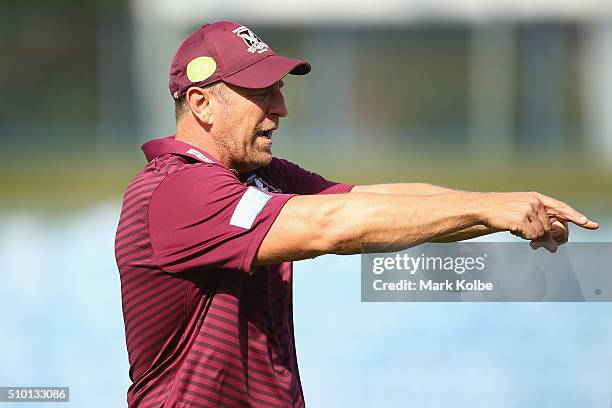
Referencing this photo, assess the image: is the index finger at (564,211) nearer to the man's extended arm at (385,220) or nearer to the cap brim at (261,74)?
the man's extended arm at (385,220)

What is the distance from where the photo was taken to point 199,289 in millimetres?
3123

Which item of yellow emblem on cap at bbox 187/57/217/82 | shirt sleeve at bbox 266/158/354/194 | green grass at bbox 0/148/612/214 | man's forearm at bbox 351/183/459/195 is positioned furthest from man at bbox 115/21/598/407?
green grass at bbox 0/148/612/214

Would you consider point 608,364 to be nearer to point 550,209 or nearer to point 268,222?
point 550,209

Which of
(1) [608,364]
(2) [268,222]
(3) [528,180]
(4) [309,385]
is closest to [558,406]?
(1) [608,364]

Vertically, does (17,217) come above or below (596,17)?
below

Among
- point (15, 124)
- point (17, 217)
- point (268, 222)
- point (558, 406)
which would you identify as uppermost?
point (15, 124)

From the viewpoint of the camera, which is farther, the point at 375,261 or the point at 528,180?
the point at 528,180

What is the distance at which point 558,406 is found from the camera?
5.32 m

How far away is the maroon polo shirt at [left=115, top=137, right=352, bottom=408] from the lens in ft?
9.77

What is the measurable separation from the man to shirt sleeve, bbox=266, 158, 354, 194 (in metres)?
0.27

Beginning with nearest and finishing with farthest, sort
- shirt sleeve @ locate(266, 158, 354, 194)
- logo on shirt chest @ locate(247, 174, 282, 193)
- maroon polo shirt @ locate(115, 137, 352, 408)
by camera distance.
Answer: maroon polo shirt @ locate(115, 137, 352, 408) < logo on shirt chest @ locate(247, 174, 282, 193) < shirt sleeve @ locate(266, 158, 354, 194)

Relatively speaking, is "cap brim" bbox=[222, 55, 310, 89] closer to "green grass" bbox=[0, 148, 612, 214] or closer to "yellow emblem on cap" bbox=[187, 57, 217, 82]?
"yellow emblem on cap" bbox=[187, 57, 217, 82]

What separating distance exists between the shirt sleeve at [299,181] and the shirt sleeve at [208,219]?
2.51ft

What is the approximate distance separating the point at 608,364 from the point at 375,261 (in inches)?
73.6
